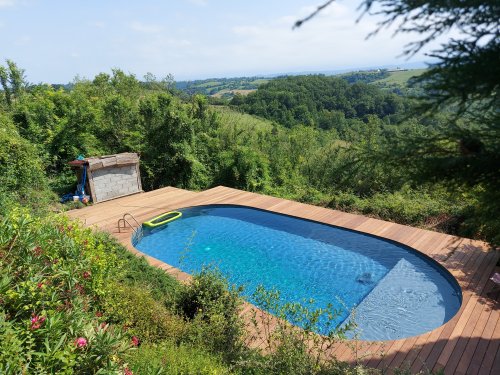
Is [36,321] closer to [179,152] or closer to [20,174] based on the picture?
[20,174]

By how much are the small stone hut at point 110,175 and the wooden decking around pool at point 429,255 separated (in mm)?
348

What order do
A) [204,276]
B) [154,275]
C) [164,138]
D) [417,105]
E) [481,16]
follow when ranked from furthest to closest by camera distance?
[164,138] → [154,275] → [204,276] → [417,105] → [481,16]

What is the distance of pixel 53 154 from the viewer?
1149cm

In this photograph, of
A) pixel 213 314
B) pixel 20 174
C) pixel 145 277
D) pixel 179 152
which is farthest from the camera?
pixel 179 152

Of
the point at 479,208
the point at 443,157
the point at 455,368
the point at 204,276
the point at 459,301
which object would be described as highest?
the point at 443,157

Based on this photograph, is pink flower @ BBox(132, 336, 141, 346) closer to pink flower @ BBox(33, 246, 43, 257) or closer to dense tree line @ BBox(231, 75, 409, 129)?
pink flower @ BBox(33, 246, 43, 257)

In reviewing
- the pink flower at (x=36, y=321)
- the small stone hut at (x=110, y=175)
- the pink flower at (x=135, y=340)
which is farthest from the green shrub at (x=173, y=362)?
the small stone hut at (x=110, y=175)

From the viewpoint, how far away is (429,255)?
666 centimetres

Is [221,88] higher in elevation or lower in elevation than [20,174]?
higher

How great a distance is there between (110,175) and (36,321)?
8349 mm

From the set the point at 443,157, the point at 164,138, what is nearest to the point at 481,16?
the point at 443,157

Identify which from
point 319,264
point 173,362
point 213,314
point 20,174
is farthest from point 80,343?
point 20,174

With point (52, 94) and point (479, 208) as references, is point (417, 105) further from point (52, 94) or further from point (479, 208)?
point (52, 94)

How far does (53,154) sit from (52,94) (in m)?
2.69
